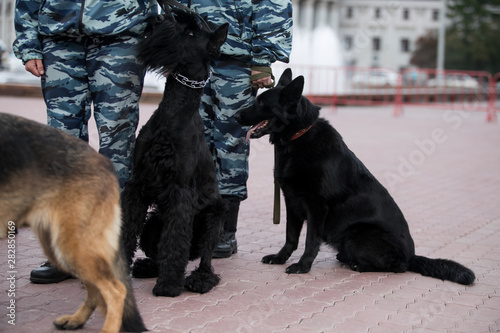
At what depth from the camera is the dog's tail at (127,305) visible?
3.20 metres

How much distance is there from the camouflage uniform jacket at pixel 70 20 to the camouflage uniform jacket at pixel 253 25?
707 millimetres

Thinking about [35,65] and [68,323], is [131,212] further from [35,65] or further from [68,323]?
[35,65]

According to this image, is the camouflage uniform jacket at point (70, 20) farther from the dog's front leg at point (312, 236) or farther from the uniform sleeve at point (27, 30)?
the dog's front leg at point (312, 236)

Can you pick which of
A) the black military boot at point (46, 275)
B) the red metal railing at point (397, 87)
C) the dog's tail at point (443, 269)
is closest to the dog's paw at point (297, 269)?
the dog's tail at point (443, 269)

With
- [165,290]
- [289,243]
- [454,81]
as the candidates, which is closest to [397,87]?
[454,81]

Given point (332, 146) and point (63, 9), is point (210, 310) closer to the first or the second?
point (332, 146)

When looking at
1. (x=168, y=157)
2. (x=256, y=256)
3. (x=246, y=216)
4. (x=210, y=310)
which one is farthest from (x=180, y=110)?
(x=246, y=216)

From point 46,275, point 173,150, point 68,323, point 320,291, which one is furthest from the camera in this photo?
point 320,291

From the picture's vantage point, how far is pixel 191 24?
4145 mm

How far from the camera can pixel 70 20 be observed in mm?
4141

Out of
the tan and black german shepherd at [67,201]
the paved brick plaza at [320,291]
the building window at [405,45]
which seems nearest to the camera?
the tan and black german shepherd at [67,201]

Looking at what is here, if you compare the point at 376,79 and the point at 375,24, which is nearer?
Result: the point at 376,79

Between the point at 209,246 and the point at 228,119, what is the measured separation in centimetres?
109

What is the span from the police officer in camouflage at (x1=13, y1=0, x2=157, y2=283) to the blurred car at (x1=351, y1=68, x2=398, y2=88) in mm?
20837
